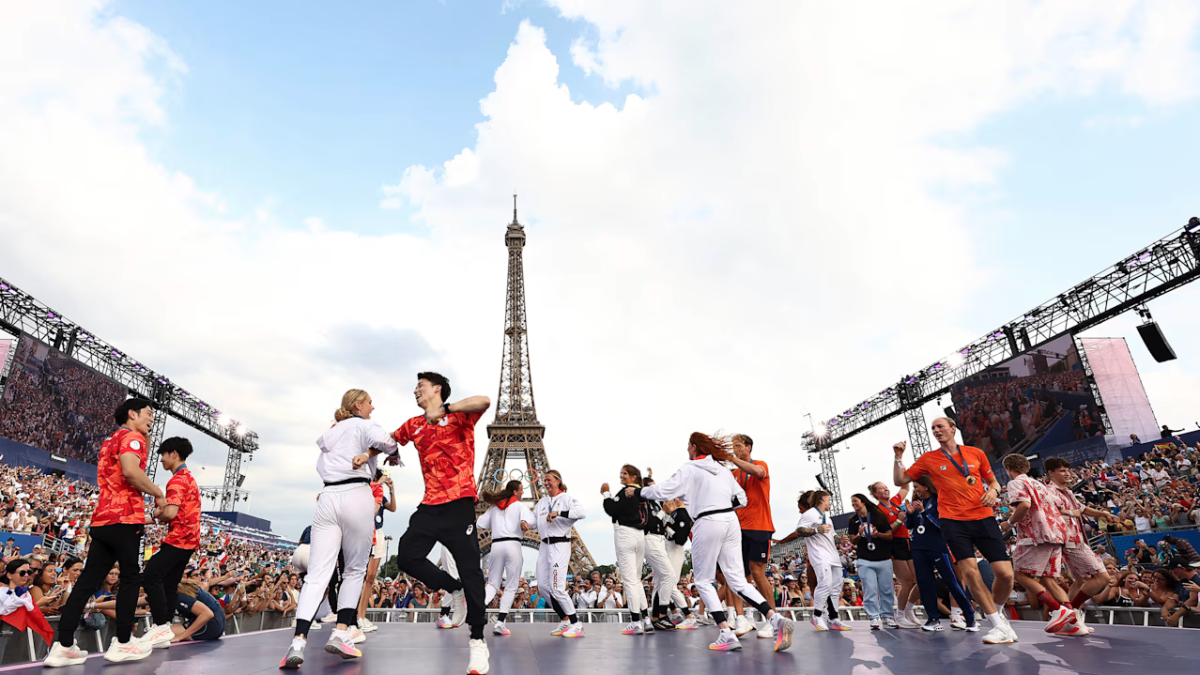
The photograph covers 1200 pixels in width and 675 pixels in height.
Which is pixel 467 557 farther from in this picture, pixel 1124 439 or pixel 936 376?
pixel 936 376

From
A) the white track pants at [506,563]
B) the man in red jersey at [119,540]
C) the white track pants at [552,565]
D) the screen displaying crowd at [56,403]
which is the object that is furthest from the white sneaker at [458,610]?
the screen displaying crowd at [56,403]

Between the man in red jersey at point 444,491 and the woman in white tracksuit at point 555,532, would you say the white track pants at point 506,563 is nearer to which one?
the woman in white tracksuit at point 555,532

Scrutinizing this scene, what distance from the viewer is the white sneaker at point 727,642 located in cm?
454

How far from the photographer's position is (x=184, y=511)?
456cm

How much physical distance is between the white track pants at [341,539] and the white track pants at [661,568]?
3244mm

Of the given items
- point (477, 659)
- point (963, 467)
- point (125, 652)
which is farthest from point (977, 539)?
point (125, 652)

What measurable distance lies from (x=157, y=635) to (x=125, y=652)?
1.36 ft

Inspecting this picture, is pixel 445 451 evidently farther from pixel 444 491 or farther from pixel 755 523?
pixel 755 523

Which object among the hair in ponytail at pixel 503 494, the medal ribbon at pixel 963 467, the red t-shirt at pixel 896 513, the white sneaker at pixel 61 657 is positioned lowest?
the white sneaker at pixel 61 657

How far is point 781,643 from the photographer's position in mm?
4285

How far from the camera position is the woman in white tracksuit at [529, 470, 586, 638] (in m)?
6.83

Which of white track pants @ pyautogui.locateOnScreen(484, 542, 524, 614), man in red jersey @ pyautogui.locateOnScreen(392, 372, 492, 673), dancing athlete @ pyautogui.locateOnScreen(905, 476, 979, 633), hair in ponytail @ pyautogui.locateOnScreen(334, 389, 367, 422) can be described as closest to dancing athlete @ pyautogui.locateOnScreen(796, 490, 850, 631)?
dancing athlete @ pyautogui.locateOnScreen(905, 476, 979, 633)

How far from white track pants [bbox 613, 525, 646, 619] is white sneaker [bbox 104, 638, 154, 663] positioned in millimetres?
3949

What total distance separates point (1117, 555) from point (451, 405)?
626 inches
